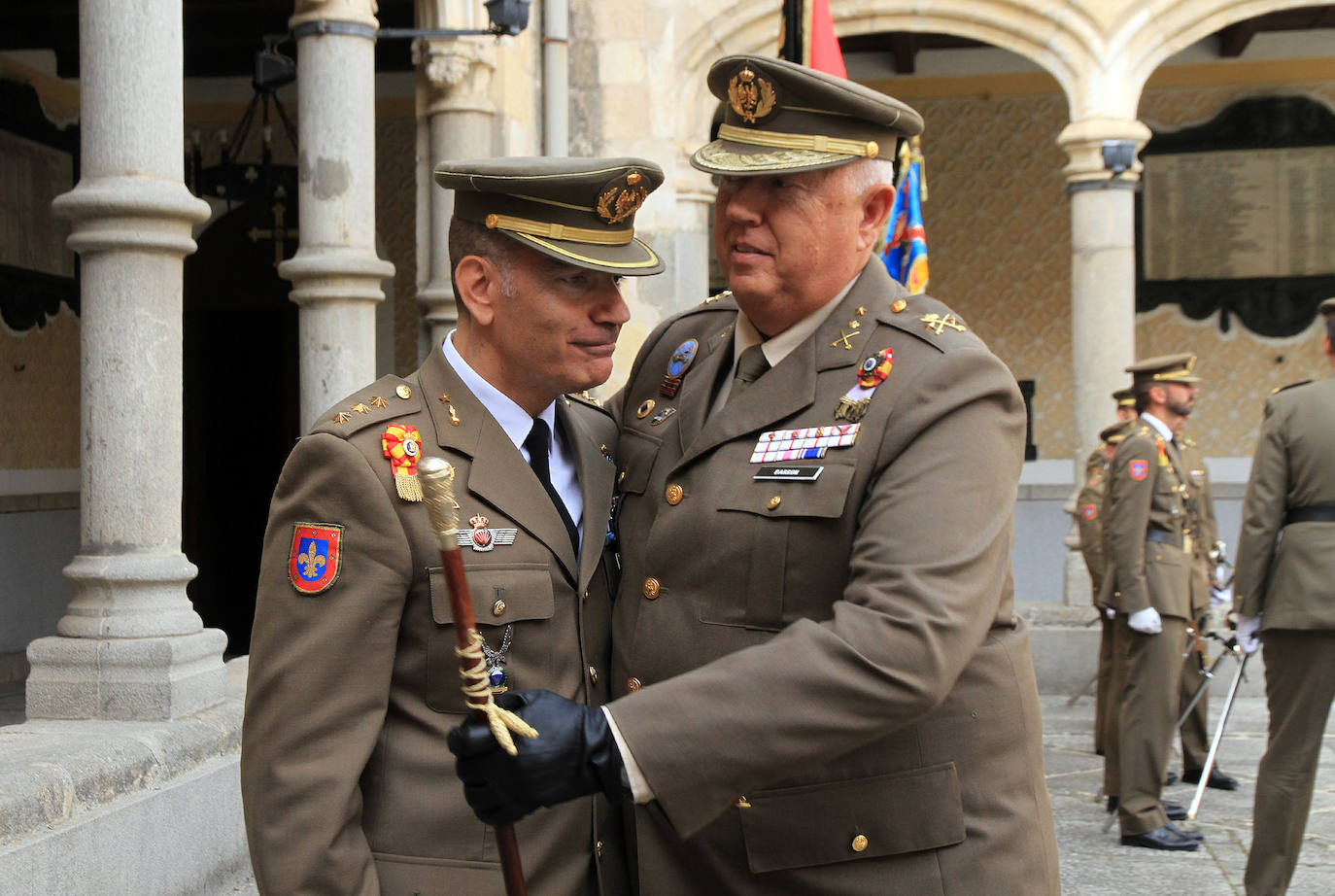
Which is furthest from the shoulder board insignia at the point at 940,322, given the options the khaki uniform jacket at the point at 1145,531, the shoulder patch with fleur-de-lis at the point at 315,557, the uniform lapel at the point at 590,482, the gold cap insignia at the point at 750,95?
the khaki uniform jacket at the point at 1145,531

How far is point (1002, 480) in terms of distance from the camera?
1771 millimetres

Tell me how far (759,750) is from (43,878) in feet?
6.98

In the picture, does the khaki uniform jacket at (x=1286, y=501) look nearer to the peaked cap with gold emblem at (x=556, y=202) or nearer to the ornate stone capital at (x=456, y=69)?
the peaked cap with gold emblem at (x=556, y=202)

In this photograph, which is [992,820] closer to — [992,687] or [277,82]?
[992,687]

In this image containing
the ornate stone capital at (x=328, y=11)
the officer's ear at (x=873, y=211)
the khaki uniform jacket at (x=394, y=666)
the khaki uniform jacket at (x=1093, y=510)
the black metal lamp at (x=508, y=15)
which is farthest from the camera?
the khaki uniform jacket at (x=1093, y=510)

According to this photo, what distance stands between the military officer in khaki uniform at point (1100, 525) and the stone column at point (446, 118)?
3.13 meters

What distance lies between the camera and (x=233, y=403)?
1053 centimetres

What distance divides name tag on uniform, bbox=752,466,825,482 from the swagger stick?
0.46 metres

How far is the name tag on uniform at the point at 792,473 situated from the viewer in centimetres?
184

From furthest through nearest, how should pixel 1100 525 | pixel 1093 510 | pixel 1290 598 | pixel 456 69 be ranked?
pixel 1093 510 → pixel 1100 525 → pixel 456 69 → pixel 1290 598

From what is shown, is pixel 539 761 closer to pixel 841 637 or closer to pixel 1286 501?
pixel 841 637

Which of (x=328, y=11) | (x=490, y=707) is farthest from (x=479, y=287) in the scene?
(x=328, y=11)

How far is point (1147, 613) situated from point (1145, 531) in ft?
1.08

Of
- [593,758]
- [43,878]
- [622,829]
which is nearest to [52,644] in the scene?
[43,878]
